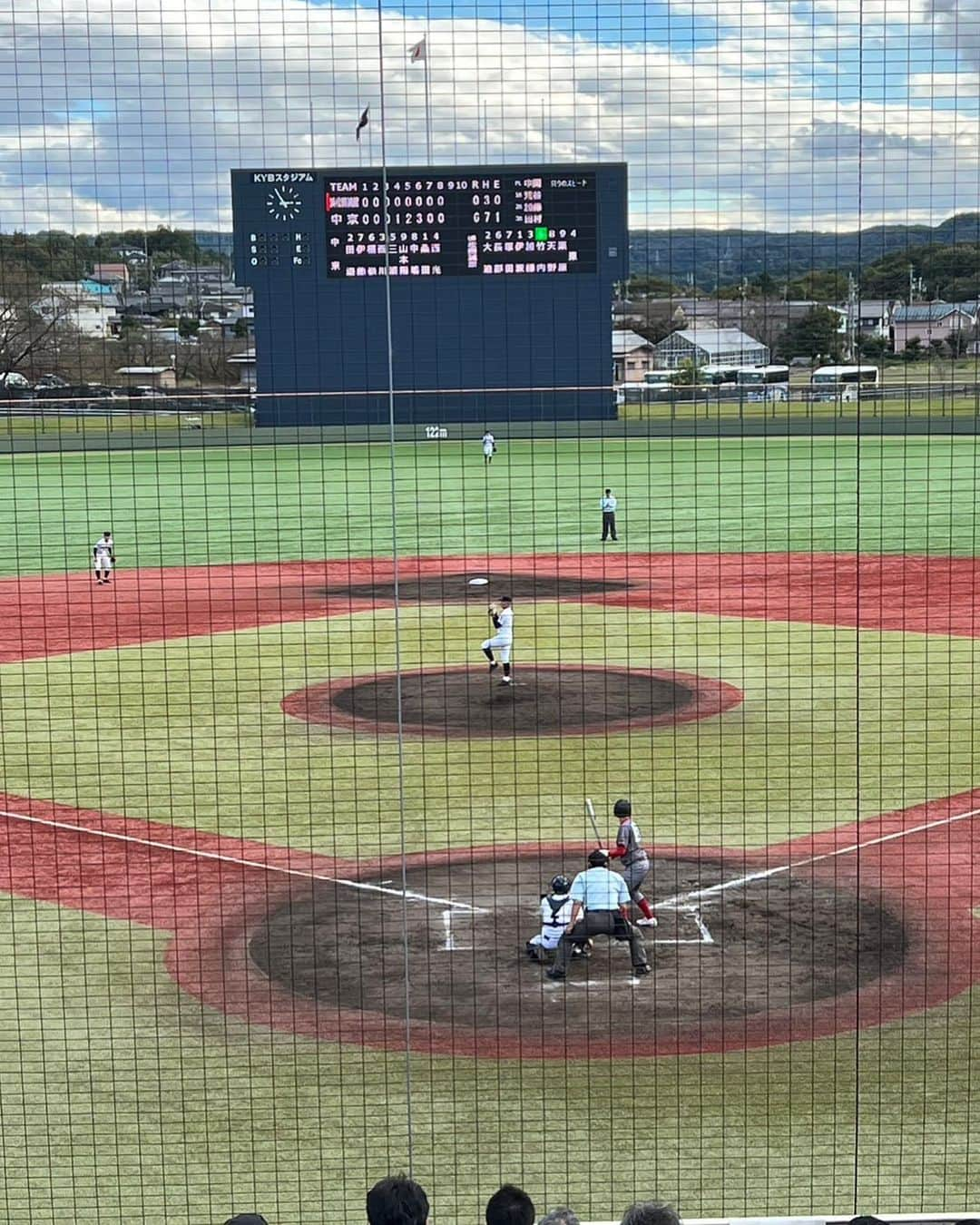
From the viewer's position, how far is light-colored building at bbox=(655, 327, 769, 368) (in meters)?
57.8

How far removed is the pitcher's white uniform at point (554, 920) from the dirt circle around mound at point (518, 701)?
6.47 meters

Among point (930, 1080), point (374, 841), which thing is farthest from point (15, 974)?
point (930, 1080)

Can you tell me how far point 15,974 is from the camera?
10586 millimetres

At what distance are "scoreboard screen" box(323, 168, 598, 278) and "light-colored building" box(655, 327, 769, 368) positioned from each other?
15.8 metres

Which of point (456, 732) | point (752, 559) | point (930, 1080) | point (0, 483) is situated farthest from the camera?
point (0, 483)

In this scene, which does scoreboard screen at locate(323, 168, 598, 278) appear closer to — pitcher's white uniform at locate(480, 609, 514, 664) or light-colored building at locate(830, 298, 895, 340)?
light-colored building at locate(830, 298, 895, 340)

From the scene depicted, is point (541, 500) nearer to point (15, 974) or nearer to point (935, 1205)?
point (15, 974)

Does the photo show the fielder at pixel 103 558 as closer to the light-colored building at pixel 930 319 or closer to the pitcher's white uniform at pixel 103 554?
the pitcher's white uniform at pixel 103 554

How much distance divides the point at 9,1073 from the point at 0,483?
1710 inches

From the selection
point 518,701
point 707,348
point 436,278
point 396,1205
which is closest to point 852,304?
point 518,701

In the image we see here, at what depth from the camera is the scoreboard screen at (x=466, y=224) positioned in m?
37.9

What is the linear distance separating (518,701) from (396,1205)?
14292 mm

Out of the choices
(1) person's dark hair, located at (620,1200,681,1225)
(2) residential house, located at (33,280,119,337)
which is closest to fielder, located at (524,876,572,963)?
(1) person's dark hair, located at (620,1200,681,1225)

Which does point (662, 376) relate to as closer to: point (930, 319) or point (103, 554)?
point (103, 554)
